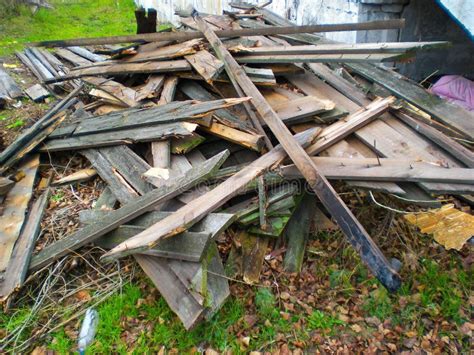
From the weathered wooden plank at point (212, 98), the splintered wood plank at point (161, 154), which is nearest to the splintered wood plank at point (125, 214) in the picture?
the splintered wood plank at point (161, 154)

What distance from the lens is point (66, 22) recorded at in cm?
1164

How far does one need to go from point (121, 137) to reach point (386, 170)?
2478 mm

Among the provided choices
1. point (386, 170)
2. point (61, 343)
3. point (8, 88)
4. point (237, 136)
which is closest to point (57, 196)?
point (61, 343)

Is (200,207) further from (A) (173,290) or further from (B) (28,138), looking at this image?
(B) (28,138)

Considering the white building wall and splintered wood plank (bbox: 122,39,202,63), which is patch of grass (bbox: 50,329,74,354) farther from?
the white building wall

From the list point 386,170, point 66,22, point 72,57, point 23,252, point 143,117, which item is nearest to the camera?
point 386,170

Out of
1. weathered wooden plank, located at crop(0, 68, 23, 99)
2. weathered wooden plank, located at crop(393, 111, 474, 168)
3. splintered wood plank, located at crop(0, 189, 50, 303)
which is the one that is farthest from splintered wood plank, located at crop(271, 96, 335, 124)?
weathered wooden plank, located at crop(0, 68, 23, 99)

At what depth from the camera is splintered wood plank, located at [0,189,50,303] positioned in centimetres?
262

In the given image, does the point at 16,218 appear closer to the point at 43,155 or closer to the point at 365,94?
the point at 43,155

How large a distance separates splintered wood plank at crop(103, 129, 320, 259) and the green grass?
782cm

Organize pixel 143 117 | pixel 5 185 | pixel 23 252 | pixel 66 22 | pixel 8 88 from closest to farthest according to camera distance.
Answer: pixel 23 252, pixel 5 185, pixel 143 117, pixel 8 88, pixel 66 22

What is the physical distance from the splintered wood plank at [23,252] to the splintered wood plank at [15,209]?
5cm

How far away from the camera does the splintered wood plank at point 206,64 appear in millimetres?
3736

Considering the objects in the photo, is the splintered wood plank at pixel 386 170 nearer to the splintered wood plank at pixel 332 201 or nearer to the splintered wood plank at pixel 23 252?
the splintered wood plank at pixel 332 201
